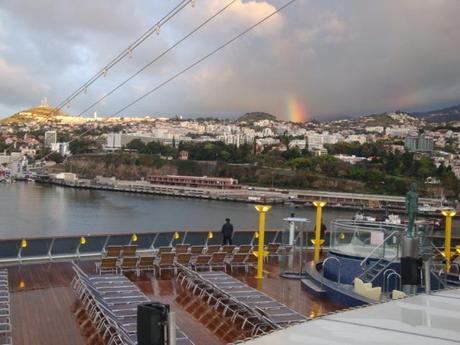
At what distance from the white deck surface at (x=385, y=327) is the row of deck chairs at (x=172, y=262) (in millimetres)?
6210

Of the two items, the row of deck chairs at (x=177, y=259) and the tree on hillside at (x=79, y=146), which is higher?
→ the tree on hillside at (x=79, y=146)

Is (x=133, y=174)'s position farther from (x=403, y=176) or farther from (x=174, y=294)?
(x=174, y=294)

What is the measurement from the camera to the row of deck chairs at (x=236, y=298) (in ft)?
19.7

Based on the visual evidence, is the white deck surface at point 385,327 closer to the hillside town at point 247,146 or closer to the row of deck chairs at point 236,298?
the row of deck chairs at point 236,298

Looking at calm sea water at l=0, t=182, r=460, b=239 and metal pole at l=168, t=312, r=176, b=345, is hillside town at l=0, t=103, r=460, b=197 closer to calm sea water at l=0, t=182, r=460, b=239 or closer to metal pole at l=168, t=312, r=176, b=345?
calm sea water at l=0, t=182, r=460, b=239

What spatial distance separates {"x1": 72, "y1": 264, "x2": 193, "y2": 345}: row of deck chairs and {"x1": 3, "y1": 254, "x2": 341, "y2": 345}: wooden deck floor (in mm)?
230

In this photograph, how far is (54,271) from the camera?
8969mm

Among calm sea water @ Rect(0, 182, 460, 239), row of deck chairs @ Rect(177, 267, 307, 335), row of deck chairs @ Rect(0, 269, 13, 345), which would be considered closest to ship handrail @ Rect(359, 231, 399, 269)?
row of deck chairs @ Rect(177, 267, 307, 335)

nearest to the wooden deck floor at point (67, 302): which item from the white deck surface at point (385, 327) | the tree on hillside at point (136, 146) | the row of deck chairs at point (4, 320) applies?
the row of deck chairs at point (4, 320)

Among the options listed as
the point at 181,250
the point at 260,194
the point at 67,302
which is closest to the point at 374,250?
the point at 181,250

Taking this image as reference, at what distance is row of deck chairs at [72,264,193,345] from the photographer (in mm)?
5188

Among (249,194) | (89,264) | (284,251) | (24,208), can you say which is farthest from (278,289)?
(249,194)

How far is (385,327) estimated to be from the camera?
284 cm

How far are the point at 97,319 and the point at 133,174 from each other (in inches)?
4113
